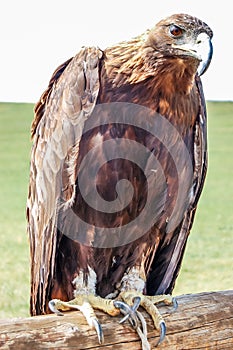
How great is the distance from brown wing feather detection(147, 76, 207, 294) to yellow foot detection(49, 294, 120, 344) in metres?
0.47

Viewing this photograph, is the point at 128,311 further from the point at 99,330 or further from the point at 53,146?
the point at 53,146

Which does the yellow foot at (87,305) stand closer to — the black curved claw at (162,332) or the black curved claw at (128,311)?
the black curved claw at (128,311)

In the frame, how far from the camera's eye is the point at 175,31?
2791mm

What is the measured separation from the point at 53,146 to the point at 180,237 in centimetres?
73

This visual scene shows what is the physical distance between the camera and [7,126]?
872cm

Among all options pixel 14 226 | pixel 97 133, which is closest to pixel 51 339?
pixel 97 133

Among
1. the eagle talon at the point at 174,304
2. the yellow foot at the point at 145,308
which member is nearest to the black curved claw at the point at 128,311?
the yellow foot at the point at 145,308

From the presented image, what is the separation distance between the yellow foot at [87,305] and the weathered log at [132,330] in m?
0.03

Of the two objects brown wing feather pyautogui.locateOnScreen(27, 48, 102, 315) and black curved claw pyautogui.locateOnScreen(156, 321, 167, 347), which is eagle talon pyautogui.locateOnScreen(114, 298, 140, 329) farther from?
brown wing feather pyautogui.locateOnScreen(27, 48, 102, 315)

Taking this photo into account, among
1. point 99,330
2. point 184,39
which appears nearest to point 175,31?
point 184,39

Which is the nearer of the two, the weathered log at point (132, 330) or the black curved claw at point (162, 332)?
the weathered log at point (132, 330)

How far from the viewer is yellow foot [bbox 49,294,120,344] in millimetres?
2600

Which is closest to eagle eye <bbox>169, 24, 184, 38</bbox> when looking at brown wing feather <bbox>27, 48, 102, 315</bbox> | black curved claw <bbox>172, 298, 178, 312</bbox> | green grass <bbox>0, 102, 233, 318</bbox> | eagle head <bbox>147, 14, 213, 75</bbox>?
eagle head <bbox>147, 14, 213, 75</bbox>

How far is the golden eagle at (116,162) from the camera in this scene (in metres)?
2.84
